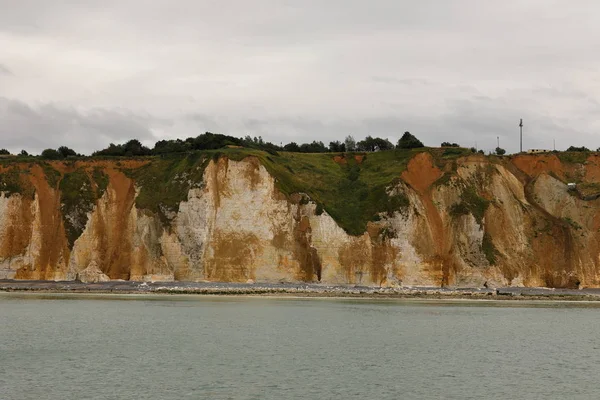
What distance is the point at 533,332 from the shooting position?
160 ft

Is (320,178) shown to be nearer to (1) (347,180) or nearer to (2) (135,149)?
(1) (347,180)

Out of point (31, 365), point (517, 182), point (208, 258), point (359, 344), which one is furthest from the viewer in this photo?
point (517, 182)

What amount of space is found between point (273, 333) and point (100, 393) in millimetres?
18213

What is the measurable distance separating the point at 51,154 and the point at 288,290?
4144 centimetres

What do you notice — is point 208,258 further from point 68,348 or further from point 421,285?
point 68,348

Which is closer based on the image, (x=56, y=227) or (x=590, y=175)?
(x=56, y=227)

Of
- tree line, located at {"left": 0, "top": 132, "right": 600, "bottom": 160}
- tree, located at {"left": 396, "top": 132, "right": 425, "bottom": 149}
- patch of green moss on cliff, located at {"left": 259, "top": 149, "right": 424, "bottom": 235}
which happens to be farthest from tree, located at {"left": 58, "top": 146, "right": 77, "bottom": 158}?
tree, located at {"left": 396, "top": 132, "right": 425, "bottom": 149}

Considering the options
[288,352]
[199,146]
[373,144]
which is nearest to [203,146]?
[199,146]

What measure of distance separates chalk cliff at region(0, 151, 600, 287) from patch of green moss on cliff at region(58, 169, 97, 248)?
15 cm

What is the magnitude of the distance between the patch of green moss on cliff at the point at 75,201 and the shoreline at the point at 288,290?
642cm

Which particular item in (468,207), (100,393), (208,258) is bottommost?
(100,393)

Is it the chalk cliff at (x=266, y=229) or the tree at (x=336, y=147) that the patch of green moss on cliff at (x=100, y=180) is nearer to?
the chalk cliff at (x=266, y=229)

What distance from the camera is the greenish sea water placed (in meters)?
28.3

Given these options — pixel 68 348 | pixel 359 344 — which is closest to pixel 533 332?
pixel 359 344
